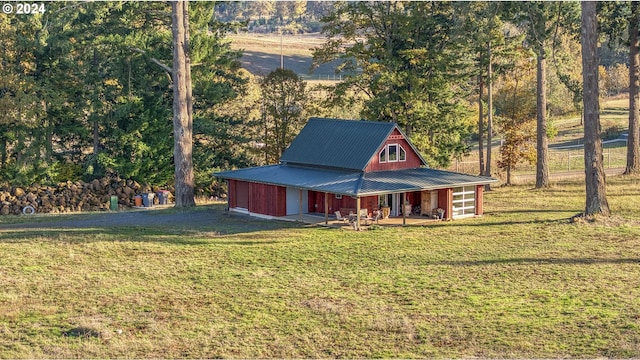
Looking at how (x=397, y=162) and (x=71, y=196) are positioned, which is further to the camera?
(x=71, y=196)

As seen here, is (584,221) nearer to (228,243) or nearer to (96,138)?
(228,243)

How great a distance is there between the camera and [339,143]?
46156 mm

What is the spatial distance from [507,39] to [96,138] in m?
26.4

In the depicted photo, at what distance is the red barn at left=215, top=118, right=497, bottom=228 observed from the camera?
43.3 m

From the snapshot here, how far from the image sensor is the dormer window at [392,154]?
44.7m

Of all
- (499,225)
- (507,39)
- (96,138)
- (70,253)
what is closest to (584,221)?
(499,225)

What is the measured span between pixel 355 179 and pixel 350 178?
39 centimetres

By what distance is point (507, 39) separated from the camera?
173 ft

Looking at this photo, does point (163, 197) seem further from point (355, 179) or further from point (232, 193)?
point (355, 179)

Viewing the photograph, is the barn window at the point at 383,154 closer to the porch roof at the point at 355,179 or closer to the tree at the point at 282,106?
the porch roof at the point at 355,179

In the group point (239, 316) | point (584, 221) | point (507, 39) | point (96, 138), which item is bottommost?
point (239, 316)

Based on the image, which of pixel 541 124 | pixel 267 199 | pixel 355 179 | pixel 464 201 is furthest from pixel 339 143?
pixel 541 124

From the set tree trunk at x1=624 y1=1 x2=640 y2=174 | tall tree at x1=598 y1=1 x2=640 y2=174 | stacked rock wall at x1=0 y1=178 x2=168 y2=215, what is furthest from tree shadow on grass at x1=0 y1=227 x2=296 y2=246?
tree trunk at x1=624 y1=1 x2=640 y2=174

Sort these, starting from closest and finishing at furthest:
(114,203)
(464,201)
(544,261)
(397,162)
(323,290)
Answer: (323,290) → (544,261) → (464,201) → (397,162) → (114,203)
